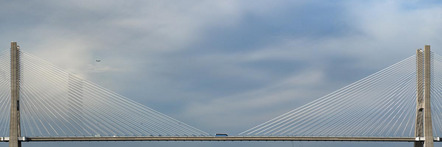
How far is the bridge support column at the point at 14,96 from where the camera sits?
104 meters

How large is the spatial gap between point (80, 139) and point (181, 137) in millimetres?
10673

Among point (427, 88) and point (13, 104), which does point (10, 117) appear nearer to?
point (13, 104)

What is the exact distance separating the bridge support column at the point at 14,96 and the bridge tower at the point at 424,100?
41.4 meters

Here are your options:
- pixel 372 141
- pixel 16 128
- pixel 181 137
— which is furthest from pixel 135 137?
pixel 372 141

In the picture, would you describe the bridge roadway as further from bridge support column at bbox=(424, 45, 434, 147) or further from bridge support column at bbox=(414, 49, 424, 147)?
bridge support column at bbox=(414, 49, 424, 147)

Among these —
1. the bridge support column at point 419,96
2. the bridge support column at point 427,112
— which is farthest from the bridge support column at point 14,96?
the bridge support column at point 427,112

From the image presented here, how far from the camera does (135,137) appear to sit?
106 m

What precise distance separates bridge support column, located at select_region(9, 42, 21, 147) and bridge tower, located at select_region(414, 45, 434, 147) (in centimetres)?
4140

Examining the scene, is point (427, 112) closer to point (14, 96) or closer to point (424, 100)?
point (424, 100)

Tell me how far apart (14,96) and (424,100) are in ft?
139

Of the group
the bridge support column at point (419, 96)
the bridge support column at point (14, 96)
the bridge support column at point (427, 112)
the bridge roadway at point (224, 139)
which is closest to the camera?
the bridge support column at point (427, 112)

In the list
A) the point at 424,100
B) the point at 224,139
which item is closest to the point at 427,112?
the point at 424,100

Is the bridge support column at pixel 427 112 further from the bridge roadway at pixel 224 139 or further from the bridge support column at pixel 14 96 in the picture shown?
the bridge support column at pixel 14 96

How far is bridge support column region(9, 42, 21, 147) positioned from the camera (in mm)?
103500
